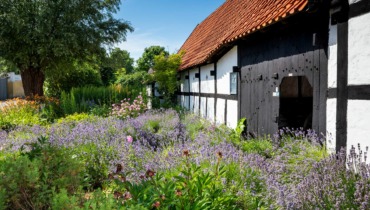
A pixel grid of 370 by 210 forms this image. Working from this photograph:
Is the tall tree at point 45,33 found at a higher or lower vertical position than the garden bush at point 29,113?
higher

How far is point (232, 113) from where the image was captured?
791 centimetres

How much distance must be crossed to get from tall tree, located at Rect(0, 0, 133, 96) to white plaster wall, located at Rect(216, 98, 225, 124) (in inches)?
356

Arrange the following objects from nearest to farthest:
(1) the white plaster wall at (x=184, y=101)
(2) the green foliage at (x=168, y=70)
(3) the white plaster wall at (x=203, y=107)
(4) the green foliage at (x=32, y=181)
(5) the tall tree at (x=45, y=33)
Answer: (4) the green foliage at (x=32, y=181) → (3) the white plaster wall at (x=203, y=107) → (1) the white plaster wall at (x=184, y=101) → (2) the green foliage at (x=168, y=70) → (5) the tall tree at (x=45, y=33)

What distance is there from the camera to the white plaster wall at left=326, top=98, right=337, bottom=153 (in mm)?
4020

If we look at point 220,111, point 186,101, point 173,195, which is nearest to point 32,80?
point 186,101

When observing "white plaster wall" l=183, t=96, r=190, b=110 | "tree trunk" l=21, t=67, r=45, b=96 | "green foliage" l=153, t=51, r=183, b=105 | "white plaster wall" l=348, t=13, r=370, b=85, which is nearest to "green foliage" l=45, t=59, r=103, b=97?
"tree trunk" l=21, t=67, r=45, b=96

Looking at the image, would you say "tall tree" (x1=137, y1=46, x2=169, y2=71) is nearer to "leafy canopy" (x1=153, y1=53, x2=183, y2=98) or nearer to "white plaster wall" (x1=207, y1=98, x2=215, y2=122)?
"leafy canopy" (x1=153, y1=53, x2=183, y2=98)

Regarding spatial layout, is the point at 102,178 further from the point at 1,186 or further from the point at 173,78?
the point at 173,78

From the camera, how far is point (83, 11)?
1541cm

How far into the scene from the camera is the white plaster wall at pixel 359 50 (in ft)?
11.0

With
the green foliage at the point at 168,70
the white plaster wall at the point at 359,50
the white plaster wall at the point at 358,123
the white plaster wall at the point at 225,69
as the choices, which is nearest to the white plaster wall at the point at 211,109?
the white plaster wall at the point at 225,69

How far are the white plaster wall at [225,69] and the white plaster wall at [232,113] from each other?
42 centimetres

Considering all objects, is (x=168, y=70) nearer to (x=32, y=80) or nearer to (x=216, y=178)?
(x=32, y=80)

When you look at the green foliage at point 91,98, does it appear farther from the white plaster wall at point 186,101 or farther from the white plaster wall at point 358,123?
the white plaster wall at point 358,123
